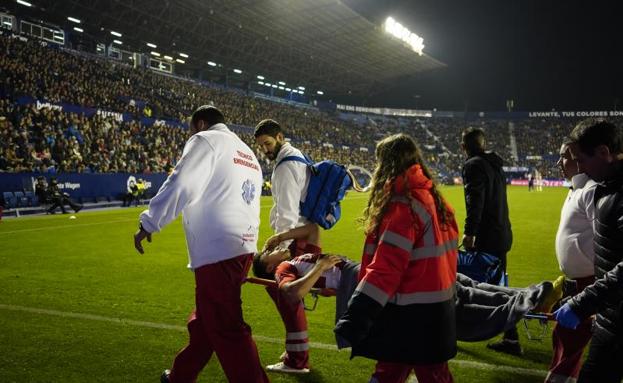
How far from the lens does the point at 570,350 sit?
368 centimetres

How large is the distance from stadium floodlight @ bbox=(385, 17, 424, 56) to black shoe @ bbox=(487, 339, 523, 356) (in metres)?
48.4

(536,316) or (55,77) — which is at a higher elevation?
(55,77)

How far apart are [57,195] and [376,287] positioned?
20.0 meters

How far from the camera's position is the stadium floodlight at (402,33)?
51.2 meters

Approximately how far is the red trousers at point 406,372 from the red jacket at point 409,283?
123 mm

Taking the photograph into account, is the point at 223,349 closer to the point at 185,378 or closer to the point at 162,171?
the point at 185,378

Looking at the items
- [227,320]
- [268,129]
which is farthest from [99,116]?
[227,320]

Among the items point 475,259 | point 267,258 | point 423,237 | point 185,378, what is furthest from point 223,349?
point 475,259

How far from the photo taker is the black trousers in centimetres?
265

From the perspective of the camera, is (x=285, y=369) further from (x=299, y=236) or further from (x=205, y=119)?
(x=205, y=119)

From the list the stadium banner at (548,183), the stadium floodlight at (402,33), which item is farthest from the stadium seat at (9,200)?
the stadium banner at (548,183)

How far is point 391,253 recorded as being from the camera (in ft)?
8.23

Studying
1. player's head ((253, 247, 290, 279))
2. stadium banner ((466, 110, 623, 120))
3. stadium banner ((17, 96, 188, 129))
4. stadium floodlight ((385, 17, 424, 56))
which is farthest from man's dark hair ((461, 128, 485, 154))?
stadium banner ((466, 110, 623, 120))

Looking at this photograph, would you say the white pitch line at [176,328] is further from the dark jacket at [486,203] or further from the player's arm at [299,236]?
the player's arm at [299,236]
